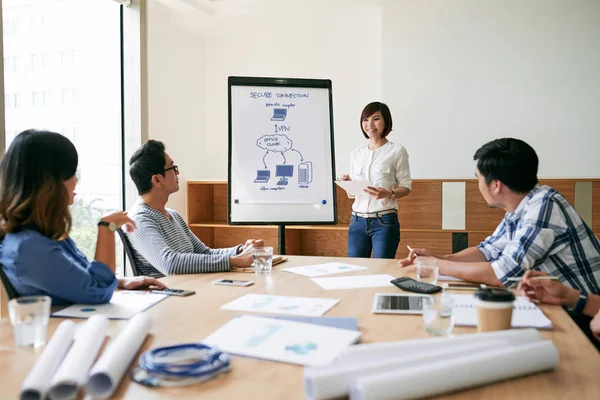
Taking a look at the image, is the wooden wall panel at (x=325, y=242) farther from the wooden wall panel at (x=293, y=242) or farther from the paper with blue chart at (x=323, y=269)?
the paper with blue chart at (x=323, y=269)

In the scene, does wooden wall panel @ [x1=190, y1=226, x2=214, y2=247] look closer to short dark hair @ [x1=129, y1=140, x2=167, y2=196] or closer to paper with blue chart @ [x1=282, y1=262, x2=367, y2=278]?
short dark hair @ [x1=129, y1=140, x2=167, y2=196]

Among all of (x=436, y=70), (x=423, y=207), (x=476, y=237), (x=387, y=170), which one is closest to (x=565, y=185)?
(x=476, y=237)

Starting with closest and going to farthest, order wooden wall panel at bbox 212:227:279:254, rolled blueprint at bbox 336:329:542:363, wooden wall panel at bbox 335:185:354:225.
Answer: rolled blueprint at bbox 336:329:542:363 < wooden wall panel at bbox 335:185:354:225 < wooden wall panel at bbox 212:227:279:254

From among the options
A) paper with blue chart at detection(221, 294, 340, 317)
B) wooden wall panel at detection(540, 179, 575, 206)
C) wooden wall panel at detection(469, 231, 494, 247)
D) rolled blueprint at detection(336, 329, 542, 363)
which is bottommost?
wooden wall panel at detection(469, 231, 494, 247)

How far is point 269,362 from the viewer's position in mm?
1049

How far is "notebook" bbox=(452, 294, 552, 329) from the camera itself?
128 centimetres

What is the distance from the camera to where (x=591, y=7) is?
4559mm

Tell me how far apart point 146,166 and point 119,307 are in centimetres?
94

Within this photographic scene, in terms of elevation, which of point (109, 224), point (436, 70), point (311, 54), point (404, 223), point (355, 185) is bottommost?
point (404, 223)

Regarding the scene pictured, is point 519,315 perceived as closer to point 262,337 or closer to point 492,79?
point 262,337

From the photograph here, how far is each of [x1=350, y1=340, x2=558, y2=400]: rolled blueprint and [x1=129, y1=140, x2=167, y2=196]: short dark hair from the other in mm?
1680

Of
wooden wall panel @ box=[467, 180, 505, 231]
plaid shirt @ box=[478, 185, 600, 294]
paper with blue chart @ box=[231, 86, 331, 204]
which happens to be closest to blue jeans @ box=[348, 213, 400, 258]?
paper with blue chart @ box=[231, 86, 331, 204]

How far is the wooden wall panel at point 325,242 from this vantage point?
4.82 m

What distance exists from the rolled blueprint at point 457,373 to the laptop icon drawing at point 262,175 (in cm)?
232
